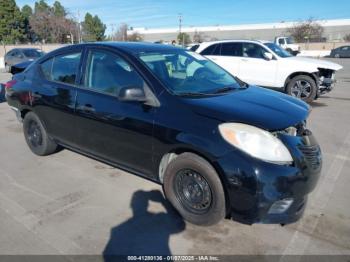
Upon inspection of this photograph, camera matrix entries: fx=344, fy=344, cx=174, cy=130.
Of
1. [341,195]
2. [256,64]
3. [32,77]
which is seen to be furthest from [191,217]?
[256,64]

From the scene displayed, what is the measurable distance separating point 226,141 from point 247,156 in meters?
0.23

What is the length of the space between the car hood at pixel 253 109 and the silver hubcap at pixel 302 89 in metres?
5.99

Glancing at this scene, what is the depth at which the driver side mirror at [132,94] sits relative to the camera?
3432mm

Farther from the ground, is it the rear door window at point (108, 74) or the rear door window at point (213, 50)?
the rear door window at point (213, 50)

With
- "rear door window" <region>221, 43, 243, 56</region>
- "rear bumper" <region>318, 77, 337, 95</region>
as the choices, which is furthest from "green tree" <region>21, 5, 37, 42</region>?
"rear bumper" <region>318, 77, 337, 95</region>

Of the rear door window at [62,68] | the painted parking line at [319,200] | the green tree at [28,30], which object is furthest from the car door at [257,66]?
the green tree at [28,30]

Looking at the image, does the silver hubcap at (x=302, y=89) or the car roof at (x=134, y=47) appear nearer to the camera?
the car roof at (x=134, y=47)

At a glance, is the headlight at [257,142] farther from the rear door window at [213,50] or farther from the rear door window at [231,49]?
the rear door window at [213,50]

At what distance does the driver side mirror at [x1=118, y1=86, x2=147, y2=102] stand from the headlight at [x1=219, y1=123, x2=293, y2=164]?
0.93 metres

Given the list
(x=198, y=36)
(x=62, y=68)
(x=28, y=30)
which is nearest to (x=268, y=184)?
(x=62, y=68)

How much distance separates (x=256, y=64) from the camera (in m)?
10.1

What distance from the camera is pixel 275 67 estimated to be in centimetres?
980

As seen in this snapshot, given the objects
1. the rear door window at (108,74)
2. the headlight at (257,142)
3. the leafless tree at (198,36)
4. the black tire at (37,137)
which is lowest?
the black tire at (37,137)

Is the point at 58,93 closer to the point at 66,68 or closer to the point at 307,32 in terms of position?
the point at 66,68
